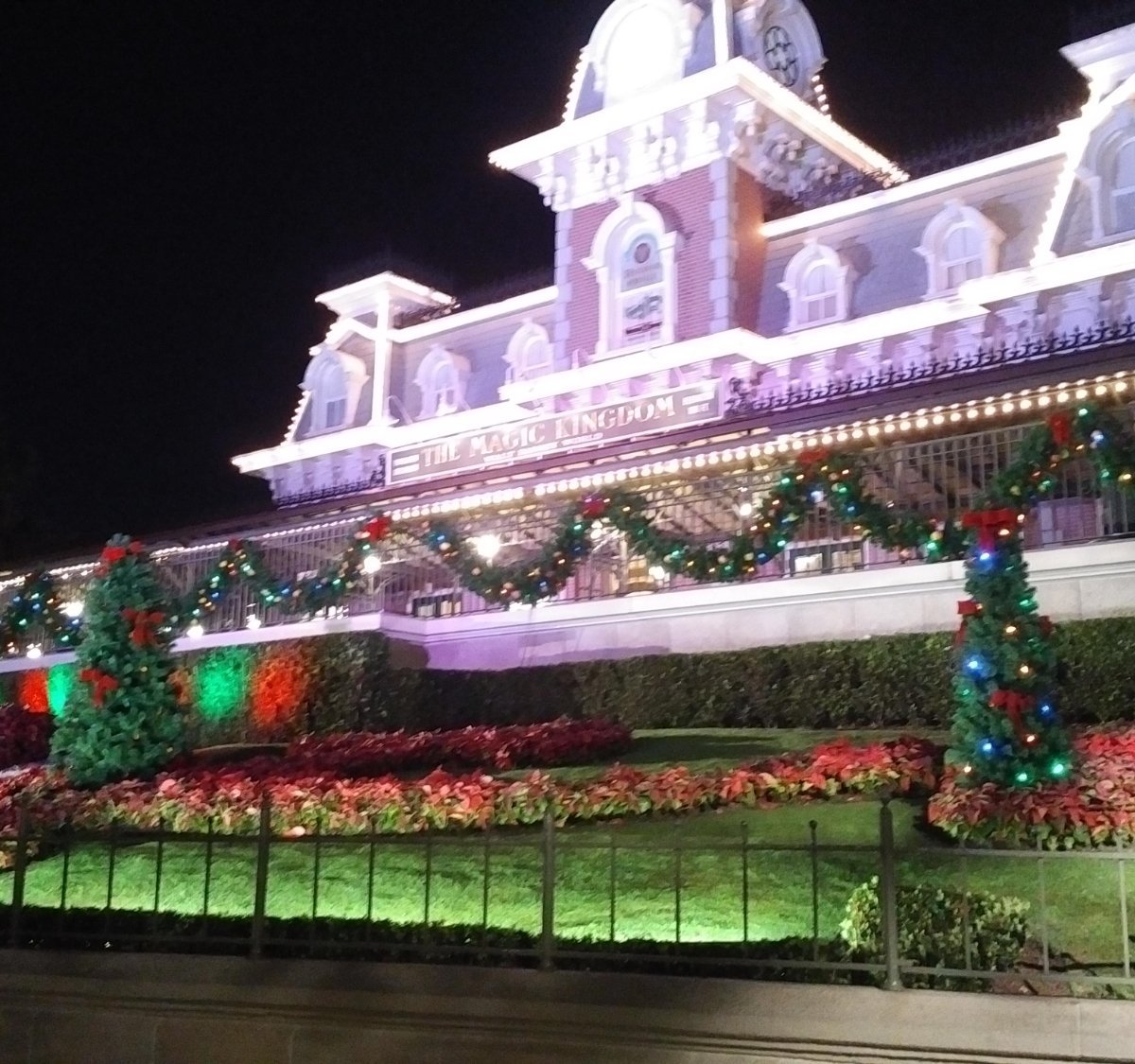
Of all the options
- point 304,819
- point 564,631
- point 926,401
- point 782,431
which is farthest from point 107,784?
point 926,401

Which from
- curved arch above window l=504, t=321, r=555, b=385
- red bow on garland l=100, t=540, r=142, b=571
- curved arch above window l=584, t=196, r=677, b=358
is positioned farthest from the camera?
curved arch above window l=504, t=321, r=555, b=385

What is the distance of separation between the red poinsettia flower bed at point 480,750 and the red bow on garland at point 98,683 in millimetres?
2267

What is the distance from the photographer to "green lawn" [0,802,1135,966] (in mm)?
8469

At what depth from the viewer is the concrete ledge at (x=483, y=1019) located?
261 inches

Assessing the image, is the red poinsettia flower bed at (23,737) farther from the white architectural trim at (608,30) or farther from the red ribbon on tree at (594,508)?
the white architectural trim at (608,30)

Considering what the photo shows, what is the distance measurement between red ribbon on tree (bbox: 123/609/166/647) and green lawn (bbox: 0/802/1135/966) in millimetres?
4227

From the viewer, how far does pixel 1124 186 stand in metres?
24.8

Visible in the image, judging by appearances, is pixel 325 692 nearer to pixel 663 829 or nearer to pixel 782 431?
pixel 782 431

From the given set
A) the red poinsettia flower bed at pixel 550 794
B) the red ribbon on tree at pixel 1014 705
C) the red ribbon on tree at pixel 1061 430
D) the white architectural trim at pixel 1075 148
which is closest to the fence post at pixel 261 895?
the red poinsettia flower bed at pixel 550 794

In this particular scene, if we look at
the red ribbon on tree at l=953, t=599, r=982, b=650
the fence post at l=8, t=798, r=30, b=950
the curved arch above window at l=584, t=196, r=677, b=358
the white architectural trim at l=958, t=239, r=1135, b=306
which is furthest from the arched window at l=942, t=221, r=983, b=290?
the fence post at l=8, t=798, r=30, b=950

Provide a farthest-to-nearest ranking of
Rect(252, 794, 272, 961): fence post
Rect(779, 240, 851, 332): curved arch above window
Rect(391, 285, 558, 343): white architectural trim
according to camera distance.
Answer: Rect(391, 285, 558, 343): white architectural trim → Rect(779, 240, 851, 332): curved arch above window → Rect(252, 794, 272, 961): fence post

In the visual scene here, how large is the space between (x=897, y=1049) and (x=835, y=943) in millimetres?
847

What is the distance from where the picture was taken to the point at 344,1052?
772 centimetres

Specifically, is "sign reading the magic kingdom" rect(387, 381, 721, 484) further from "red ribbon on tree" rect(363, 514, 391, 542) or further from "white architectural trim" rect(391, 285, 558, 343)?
"red ribbon on tree" rect(363, 514, 391, 542)
